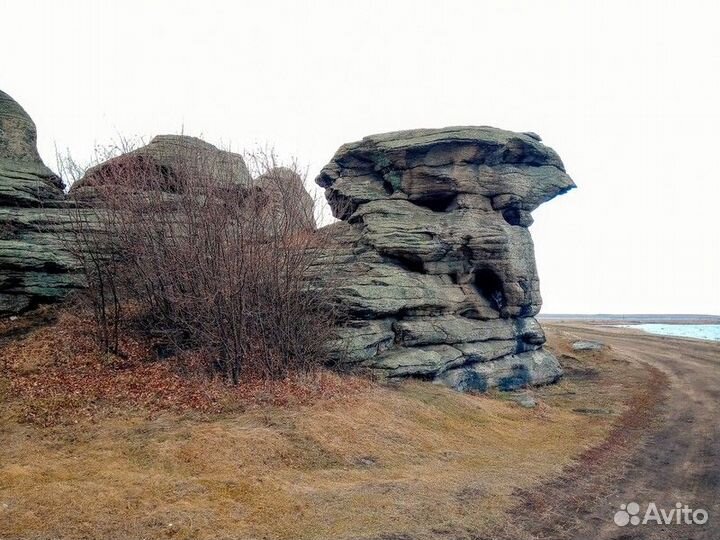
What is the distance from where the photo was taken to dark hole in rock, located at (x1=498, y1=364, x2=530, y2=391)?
25234mm

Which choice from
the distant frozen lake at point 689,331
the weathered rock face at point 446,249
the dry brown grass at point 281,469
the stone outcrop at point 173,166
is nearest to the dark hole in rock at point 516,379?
the weathered rock face at point 446,249

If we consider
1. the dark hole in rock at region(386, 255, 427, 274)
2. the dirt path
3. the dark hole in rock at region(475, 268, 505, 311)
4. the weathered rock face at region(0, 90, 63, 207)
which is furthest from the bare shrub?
the dirt path

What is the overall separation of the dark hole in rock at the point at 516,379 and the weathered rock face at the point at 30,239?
63.2 ft

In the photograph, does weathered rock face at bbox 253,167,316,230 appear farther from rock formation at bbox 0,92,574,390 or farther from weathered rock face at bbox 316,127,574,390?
weathered rock face at bbox 316,127,574,390

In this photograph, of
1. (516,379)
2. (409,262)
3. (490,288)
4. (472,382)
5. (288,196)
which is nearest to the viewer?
(288,196)

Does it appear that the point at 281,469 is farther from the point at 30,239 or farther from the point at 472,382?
the point at 30,239

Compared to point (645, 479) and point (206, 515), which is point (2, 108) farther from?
point (645, 479)

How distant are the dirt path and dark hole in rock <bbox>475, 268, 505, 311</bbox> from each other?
852 cm

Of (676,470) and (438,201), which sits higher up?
(438,201)

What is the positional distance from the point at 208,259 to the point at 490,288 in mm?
15045

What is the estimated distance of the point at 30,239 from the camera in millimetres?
21031

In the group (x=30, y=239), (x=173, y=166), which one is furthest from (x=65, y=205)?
(x=173, y=166)

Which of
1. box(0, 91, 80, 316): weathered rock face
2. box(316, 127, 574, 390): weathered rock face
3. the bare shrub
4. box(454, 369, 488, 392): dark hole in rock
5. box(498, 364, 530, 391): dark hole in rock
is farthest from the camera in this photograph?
box(498, 364, 530, 391): dark hole in rock

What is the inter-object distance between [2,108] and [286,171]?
1444 centimetres
